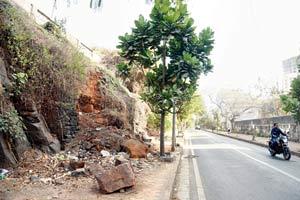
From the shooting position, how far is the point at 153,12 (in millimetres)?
13633

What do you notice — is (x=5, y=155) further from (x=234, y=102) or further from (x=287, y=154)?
(x=234, y=102)

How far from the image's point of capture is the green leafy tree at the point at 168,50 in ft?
45.6

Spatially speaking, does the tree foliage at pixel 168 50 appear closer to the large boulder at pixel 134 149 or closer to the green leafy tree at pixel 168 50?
the green leafy tree at pixel 168 50

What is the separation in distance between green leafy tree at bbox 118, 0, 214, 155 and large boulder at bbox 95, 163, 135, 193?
6.76m

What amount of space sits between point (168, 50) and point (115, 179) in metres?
8.52

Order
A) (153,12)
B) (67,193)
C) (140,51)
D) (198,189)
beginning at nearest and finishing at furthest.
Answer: (67,193)
(198,189)
(153,12)
(140,51)

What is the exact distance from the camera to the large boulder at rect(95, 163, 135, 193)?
24.8 feet

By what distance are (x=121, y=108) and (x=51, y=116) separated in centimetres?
647

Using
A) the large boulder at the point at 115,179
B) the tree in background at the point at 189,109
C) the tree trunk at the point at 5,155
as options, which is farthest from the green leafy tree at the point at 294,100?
the tree trunk at the point at 5,155

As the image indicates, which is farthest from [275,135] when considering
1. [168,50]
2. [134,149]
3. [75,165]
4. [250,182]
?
[75,165]

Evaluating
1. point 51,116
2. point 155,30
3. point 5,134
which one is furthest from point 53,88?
point 155,30

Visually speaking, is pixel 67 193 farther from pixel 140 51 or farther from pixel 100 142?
pixel 140 51

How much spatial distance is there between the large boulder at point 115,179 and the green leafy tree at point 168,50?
266 inches

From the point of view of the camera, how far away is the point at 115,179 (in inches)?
302
